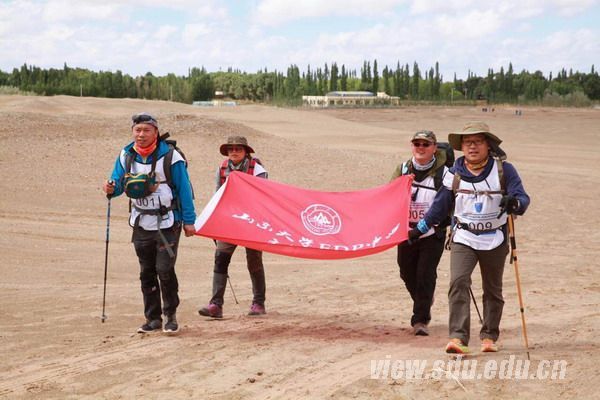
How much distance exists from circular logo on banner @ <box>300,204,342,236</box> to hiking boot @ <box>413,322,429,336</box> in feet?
4.56

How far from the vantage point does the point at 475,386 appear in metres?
7.00

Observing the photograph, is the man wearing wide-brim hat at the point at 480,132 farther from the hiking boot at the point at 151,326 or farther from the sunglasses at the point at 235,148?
the hiking boot at the point at 151,326

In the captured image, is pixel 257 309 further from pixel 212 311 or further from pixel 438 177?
pixel 438 177

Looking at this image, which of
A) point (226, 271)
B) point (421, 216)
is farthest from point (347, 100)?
point (421, 216)

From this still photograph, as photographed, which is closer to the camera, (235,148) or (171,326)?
(171,326)

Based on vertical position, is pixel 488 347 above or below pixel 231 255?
below

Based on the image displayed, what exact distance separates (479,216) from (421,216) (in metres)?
1.48

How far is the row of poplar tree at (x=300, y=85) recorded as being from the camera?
82.8 meters

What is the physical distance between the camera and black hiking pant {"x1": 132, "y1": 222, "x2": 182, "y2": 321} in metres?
9.08

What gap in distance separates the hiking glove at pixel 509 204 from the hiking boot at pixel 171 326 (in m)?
3.59

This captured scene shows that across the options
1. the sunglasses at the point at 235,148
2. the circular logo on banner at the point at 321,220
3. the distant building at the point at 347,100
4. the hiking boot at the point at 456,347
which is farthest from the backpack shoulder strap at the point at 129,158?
the distant building at the point at 347,100

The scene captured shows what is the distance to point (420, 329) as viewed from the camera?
920cm

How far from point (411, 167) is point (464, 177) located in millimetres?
1535

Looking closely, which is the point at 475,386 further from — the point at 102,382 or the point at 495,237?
the point at 102,382
